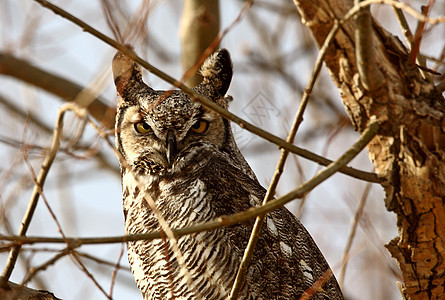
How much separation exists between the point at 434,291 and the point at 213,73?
5.72 ft

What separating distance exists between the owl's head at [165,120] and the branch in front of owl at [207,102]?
1138mm

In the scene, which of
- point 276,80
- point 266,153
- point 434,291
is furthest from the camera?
point 276,80

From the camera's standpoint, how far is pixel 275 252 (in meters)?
2.80

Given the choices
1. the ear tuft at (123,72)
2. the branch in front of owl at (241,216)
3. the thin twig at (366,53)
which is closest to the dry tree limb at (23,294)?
the branch in front of owl at (241,216)

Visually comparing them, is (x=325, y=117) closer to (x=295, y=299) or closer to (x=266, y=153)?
(x=266, y=153)

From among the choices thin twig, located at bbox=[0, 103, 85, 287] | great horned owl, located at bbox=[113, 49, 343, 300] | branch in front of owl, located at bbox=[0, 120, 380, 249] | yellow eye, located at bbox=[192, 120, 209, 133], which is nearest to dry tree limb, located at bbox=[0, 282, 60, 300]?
thin twig, located at bbox=[0, 103, 85, 287]

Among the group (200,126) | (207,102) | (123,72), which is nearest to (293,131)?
(207,102)

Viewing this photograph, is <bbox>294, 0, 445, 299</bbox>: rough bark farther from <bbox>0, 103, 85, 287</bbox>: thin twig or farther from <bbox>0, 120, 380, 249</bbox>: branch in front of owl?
<bbox>0, 103, 85, 287</bbox>: thin twig

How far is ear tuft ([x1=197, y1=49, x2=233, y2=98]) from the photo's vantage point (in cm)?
339

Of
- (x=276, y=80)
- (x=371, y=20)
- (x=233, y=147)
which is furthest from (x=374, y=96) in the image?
(x=276, y=80)

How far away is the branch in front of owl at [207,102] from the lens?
174cm

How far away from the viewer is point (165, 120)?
310 centimetres

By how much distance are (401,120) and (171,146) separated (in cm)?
139

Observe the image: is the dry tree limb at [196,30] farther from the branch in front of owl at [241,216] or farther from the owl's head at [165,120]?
the branch in front of owl at [241,216]
